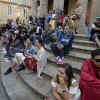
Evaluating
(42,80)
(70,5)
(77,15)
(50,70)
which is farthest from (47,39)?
(70,5)

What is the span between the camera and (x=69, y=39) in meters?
3.62

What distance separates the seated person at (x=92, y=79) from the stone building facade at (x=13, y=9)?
80.7ft

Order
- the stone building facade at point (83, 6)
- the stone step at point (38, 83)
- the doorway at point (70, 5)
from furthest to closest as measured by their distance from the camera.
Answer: the doorway at point (70, 5) < the stone building facade at point (83, 6) < the stone step at point (38, 83)

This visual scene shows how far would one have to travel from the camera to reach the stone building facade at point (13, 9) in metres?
22.2

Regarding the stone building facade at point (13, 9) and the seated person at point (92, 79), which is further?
the stone building facade at point (13, 9)

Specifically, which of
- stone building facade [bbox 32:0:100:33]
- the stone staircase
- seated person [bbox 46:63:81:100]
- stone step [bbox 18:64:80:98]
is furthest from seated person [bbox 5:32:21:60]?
stone building facade [bbox 32:0:100:33]

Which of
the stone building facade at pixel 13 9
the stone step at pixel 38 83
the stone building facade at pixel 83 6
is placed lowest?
the stone step at pixel 38 83

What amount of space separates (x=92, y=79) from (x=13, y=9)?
26.3 meters

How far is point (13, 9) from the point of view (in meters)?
23.9

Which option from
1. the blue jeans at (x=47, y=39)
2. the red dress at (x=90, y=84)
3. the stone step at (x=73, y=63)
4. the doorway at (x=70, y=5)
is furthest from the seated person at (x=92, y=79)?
the doorway at (x=70, y=5)

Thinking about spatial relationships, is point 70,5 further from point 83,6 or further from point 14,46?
point 14,46

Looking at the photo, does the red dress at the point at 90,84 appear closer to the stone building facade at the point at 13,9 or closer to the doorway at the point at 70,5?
the doorway at the point at 70,5

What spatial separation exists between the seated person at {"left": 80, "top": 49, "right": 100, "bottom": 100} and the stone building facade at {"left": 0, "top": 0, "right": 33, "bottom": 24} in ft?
80.7

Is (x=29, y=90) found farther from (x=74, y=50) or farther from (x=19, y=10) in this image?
(x=19, y=10)
